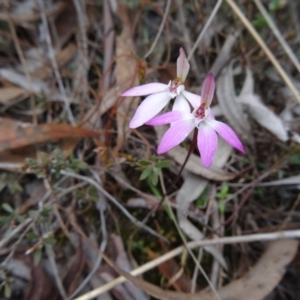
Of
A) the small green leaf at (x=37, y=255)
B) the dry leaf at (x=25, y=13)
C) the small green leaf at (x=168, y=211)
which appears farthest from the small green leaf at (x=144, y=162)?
the dry leaf at (x=25, y=13)

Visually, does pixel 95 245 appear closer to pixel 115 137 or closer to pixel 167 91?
pixel 115 137

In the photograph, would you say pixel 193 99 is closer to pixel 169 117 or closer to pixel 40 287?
pixel 169 117

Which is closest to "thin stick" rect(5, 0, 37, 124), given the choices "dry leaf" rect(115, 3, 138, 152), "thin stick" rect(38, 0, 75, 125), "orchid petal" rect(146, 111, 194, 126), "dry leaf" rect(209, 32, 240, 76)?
"thin stick" rect(38, 0, 75, 125)

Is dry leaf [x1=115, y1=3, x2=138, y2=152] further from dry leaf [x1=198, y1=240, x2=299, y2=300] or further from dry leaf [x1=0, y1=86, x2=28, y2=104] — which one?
dry leaf [x1=198, y1=240, x2=299, y2=300]

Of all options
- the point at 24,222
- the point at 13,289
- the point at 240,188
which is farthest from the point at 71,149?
the point at 240,188

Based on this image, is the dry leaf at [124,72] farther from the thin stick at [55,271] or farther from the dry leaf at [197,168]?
the thin stick at [55,271]

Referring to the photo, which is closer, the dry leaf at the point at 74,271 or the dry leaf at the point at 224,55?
the dry leaf at the point at 74,271

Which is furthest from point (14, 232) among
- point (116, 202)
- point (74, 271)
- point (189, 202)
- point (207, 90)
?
point (207, 90)
